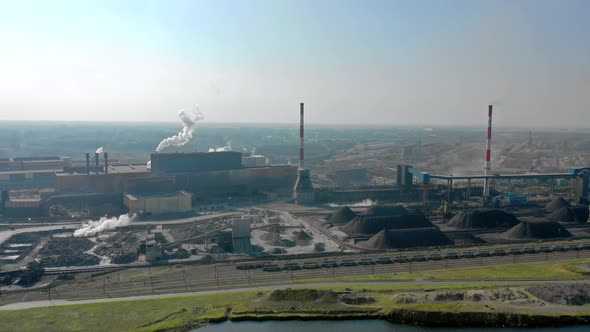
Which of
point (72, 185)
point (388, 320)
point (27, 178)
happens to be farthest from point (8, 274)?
point (27, 178)

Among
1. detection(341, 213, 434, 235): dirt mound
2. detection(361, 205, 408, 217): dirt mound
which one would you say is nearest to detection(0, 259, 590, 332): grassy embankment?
detection(341, 213, 434, 235): dirt mound

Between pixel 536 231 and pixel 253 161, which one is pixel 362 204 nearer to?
pixel 536 231

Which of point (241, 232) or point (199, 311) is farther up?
point (241, 232)

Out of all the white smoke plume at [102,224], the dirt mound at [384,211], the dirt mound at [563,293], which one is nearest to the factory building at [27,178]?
the white smoke plume at [102,224]

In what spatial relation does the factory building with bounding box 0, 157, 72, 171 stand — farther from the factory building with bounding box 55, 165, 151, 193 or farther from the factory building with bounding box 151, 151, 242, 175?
the factory building with bounding box 151, 151, 242, 175

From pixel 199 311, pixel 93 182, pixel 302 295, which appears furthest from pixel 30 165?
pixel 302 295

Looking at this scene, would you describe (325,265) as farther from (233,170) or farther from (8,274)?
(233,170)

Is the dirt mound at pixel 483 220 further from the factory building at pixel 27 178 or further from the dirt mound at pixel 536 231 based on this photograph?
the factory building at pixel 27 178

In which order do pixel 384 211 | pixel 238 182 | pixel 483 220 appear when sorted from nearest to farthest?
pixel 483 220 → pixel 384 211 → pixel 238 182
